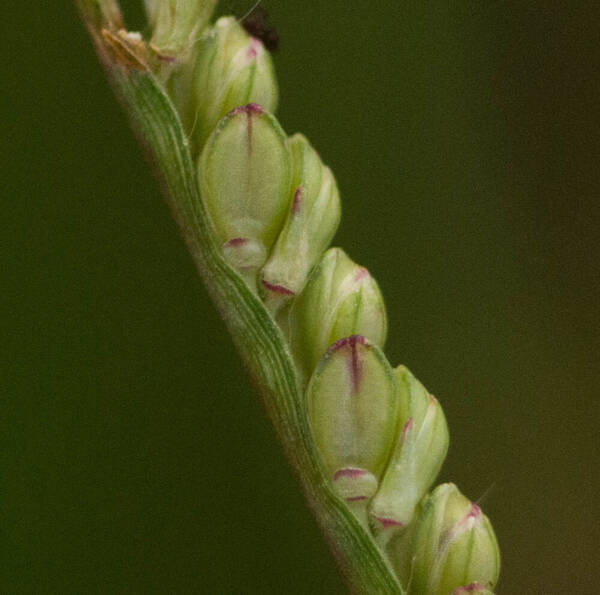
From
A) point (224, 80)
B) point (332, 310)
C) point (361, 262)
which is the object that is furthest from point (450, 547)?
point (361, 262)

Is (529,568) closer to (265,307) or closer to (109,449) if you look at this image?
(109,449)

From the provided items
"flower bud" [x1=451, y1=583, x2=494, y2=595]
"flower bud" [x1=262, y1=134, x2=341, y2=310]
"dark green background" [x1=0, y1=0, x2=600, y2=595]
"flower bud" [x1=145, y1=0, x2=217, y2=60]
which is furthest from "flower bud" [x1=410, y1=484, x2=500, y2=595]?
"dark green background" [x1=0, y1=0, x2=600, y2=595]

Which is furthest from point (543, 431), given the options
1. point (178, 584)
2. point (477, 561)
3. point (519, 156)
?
point (477, 561)

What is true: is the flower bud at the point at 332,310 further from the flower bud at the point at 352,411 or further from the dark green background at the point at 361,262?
the dark green background at the point at 361,262

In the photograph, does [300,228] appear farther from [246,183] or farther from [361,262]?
[361,262]

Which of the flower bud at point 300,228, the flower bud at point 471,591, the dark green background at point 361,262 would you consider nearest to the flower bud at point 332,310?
the flower bud at point 300,228

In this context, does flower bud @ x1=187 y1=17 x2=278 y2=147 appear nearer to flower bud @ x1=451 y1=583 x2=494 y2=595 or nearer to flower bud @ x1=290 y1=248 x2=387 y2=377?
flower bud @ x1=290 y1=248 x2=387 y2=377

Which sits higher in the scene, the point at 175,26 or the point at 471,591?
the point at 175,26
